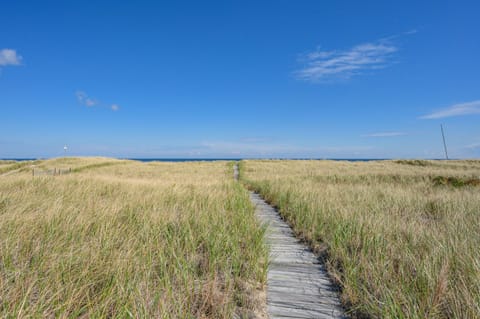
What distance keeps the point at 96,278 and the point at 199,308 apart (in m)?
1.30

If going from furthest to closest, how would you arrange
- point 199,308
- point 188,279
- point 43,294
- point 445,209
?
point 445,209, point 188,279, point 199,308, point 43,294

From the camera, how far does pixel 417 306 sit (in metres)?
2.15

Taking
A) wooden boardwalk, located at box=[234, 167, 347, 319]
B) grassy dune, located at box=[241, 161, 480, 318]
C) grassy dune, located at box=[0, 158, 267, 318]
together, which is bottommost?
wooden boardwalk, located at box=[234, 167, 347, 319]

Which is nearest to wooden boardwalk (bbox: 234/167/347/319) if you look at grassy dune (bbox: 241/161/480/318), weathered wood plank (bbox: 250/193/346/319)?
weathered wood plank (bbox: 250/193/346/319)

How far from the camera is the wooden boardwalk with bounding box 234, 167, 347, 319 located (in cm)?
250

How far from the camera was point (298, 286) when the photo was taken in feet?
9.91

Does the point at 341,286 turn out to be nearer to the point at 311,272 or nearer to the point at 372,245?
the point at 311,272

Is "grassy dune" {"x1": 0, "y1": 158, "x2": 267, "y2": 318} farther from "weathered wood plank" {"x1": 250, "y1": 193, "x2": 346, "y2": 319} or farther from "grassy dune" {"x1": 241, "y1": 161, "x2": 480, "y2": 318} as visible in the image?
"grassy dune" {"x1": 241, "y1": 161, "x2": 480, "y2": 318}

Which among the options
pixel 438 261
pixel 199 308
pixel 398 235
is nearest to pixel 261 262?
pixel 199 308

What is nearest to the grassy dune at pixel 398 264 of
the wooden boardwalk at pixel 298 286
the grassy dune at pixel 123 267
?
the wooden boardwalk at pixel 298 286

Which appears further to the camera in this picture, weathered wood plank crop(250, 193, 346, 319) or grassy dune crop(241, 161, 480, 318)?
weathered wood plank crop(250, 193, 346, 319)

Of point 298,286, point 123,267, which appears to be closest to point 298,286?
point 298,286

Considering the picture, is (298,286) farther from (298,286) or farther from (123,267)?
(123,267)

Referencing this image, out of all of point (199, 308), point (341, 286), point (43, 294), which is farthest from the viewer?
point (341, 286)
